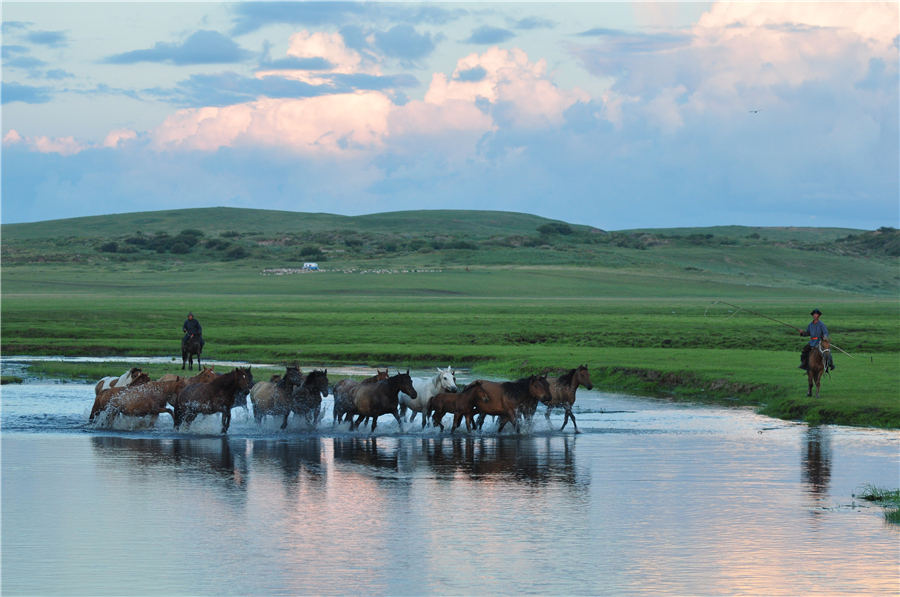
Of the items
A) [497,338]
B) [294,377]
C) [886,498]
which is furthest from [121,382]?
[497,338]

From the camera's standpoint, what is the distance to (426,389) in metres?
26.0

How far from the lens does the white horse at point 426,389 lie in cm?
2533

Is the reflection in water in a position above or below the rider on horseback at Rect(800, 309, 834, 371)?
below

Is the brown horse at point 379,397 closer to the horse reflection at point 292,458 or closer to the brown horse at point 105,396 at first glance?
the horse reflection at point 292,458

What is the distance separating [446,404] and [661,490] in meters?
8.09

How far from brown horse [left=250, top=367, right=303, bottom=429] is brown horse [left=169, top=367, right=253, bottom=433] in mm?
962

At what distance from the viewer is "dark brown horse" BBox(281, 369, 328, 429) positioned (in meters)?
25.2

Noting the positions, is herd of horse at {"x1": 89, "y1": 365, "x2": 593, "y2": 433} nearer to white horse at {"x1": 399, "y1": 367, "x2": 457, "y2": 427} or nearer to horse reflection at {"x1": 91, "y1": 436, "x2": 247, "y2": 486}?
white horse at {"x1": 399, "y1": 367, "x2": 457, "y2": 427}

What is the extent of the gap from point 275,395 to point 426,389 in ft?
11.1

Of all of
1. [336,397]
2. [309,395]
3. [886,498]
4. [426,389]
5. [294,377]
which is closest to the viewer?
[886,498]

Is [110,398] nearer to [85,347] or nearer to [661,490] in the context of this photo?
[661,490]

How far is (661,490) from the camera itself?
59.2ft

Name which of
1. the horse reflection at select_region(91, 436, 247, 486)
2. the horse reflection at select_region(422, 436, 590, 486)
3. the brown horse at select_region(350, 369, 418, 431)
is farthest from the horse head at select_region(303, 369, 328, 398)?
the horse reflection at select_region(422, 436, 590, 486)

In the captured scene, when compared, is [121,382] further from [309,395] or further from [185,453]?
[185,453]
